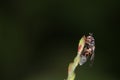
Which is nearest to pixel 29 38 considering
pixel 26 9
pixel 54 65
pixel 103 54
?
pixel 26 9

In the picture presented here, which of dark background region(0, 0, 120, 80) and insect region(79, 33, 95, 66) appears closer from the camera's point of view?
insect region(79, 33, 95, 66)

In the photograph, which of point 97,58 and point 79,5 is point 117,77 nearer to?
point 97,58

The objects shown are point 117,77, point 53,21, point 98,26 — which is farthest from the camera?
point 53,21

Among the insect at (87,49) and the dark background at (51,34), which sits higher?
the dark background at (51,34)

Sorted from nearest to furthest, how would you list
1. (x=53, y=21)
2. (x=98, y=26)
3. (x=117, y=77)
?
(x=117, y=77) < (x=98, y=26) < (x=53, y=21)

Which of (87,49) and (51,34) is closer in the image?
(87,49)

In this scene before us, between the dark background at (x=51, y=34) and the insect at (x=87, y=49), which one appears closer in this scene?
the insect at (x=87, y=49)

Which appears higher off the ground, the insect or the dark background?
the dark background

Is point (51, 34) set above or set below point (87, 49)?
above
